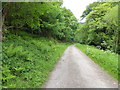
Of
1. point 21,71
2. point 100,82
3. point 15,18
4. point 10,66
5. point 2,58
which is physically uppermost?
point 15,18

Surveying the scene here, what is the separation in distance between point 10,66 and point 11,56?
1022 millimetres

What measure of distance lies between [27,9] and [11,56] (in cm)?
394

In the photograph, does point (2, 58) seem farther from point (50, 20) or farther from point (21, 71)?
point (50, 20)

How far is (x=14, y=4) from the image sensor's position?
23.0ft

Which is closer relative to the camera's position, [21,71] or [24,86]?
[24,86]

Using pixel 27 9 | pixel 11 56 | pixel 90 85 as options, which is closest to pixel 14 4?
pixel 27 9

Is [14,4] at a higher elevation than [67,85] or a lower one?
higher

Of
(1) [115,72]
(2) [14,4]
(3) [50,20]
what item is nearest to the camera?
(1) [115,72]

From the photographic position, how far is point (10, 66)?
4648mm

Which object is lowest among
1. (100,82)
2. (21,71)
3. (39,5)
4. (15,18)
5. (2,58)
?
(100,82)

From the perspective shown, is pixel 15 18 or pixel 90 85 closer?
pixel 90 85

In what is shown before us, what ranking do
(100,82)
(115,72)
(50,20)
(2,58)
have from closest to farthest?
(100,82) → (2,58) → (115,72) → (50,20)

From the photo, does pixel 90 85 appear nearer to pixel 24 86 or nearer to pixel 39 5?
pixel 24 86

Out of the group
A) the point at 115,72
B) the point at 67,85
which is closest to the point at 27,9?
the point at 67,85
